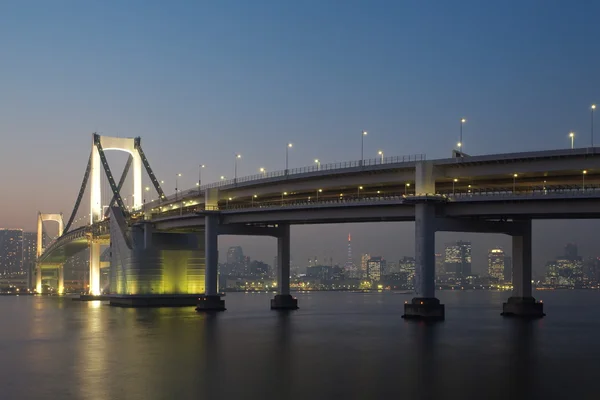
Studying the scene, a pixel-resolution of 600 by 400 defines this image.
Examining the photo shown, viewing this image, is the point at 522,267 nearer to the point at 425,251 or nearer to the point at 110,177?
the point at 425,251

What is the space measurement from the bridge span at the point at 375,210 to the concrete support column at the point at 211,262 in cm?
12

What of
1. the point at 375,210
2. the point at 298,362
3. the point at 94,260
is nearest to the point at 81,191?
the point at 94,260

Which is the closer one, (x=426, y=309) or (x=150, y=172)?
(x=426, y=309)

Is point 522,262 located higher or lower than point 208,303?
higher

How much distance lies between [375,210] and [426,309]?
35.2 feet

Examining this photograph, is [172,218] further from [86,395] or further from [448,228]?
[86,395]

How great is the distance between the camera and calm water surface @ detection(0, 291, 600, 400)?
120 feet

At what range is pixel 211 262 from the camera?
316 feet

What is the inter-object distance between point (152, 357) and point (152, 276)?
6616 cm

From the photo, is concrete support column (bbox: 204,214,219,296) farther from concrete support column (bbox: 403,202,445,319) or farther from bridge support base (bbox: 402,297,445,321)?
concrete support column (bbox: 403,202,445,319)

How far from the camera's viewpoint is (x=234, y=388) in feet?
123

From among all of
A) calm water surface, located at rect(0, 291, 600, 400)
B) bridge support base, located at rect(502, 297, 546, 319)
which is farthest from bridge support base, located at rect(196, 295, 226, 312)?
bridge support base, located at rect(502, 297, 546, 319)

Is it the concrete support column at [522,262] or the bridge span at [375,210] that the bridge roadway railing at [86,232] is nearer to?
the bridge span at [375,210]

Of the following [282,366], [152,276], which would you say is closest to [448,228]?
[282,366]
